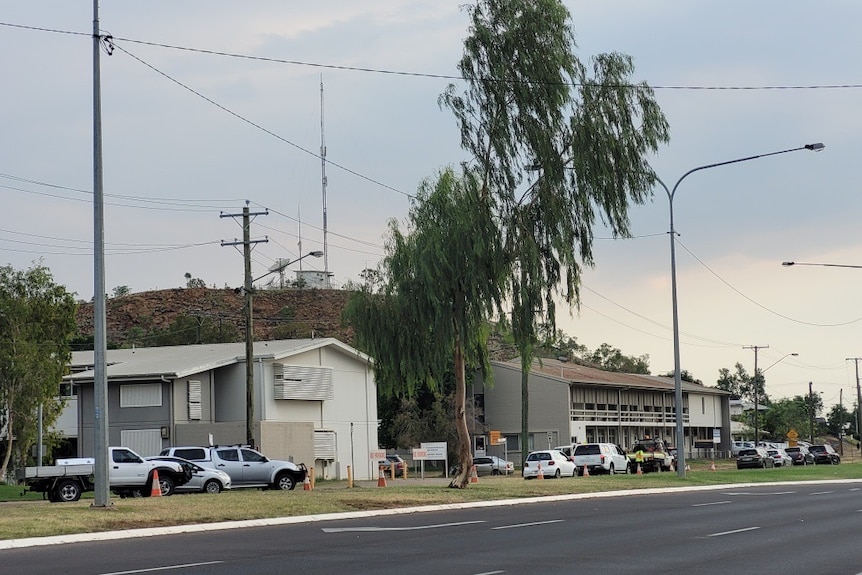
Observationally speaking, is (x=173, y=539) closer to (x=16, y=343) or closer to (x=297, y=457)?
(x=16, y=343)

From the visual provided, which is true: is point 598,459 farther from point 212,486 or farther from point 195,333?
point 195,333

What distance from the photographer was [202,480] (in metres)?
38.6

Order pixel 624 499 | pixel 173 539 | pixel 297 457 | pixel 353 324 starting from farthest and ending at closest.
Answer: pixel 297 457 → pixel 353 324 → pixel 624 499 → pixel 173 539

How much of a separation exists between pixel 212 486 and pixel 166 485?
2.28m

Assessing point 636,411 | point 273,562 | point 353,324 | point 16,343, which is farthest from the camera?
point 636,411

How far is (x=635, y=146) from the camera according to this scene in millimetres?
37719

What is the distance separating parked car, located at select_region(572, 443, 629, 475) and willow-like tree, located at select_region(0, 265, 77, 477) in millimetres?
24883

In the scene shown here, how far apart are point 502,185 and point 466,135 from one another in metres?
1.92

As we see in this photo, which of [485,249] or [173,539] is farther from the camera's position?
[485,249]

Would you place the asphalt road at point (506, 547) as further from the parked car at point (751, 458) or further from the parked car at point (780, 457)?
the parked car at point (780, 457)

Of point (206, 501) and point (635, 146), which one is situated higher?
point (635, 146)

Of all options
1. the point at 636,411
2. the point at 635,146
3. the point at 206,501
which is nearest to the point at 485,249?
the point at 635,146

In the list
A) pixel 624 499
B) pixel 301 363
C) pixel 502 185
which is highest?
pixel 502 185

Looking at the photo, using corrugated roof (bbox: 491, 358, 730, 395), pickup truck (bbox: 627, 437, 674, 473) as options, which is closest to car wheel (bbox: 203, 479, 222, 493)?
pickup truck (bbox: 627, 437, 674, 473)
